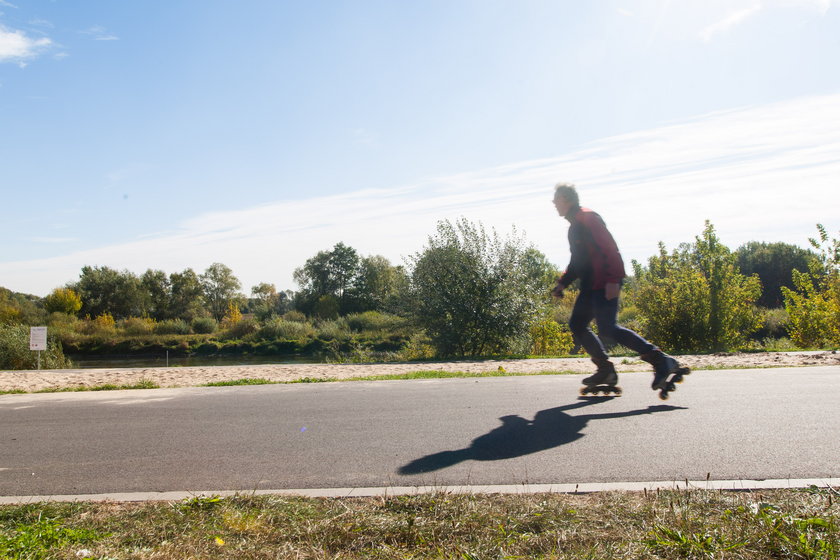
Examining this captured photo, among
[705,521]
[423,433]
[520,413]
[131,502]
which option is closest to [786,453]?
[705,521]

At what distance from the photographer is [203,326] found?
54750 mm

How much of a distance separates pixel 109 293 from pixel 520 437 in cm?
6230

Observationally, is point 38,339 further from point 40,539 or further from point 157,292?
point 157,292

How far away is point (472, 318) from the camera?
19422 mm

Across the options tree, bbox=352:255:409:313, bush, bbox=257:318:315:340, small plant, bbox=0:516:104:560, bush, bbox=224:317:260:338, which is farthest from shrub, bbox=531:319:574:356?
tree, bbox=352:255:409:313

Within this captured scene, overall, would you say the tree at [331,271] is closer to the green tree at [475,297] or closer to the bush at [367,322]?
the bush at [367,322]

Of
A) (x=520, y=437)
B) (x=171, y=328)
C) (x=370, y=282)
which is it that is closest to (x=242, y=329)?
(x=171, y=328)

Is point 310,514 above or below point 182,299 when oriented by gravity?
below

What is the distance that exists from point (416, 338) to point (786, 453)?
17.7 m

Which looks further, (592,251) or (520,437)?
(592,251)

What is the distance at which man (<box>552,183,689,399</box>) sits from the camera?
596 cm

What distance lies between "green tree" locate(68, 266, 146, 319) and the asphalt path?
56370 mm

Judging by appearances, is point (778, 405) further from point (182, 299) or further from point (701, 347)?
point (182, 299)

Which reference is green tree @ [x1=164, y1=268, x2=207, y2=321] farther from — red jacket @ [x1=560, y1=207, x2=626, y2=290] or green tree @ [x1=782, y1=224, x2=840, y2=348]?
red jacket @ [x1=560, y1=207, x2=626, y2=290]
